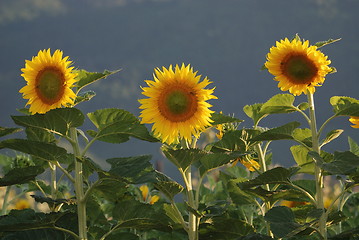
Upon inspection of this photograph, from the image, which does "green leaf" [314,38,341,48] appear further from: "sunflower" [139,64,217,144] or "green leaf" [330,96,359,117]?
"sunflower" [139,64,217,144]

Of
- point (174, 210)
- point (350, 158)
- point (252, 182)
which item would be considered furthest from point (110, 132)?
point (350, 158)

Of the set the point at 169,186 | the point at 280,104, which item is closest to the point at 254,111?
the point at 280,104

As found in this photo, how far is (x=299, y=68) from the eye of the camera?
8.73 feet

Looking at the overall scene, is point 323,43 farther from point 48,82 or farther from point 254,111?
point 48,82

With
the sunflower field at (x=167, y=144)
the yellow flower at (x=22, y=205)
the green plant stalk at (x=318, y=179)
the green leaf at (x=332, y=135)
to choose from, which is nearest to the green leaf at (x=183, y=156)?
the sunflower field at (x=167, y=144)

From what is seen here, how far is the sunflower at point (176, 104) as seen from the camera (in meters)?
2.37

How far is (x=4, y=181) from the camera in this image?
2.34 meters

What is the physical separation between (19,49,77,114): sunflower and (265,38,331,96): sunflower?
105 centimetres

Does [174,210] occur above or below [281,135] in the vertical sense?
below

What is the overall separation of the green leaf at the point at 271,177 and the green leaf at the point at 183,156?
27 cm

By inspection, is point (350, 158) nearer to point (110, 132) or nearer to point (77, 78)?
point (110, 132)

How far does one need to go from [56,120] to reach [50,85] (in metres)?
0.23

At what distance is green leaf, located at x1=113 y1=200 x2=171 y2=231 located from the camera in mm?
2379

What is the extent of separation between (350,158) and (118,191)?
3.62 feet
